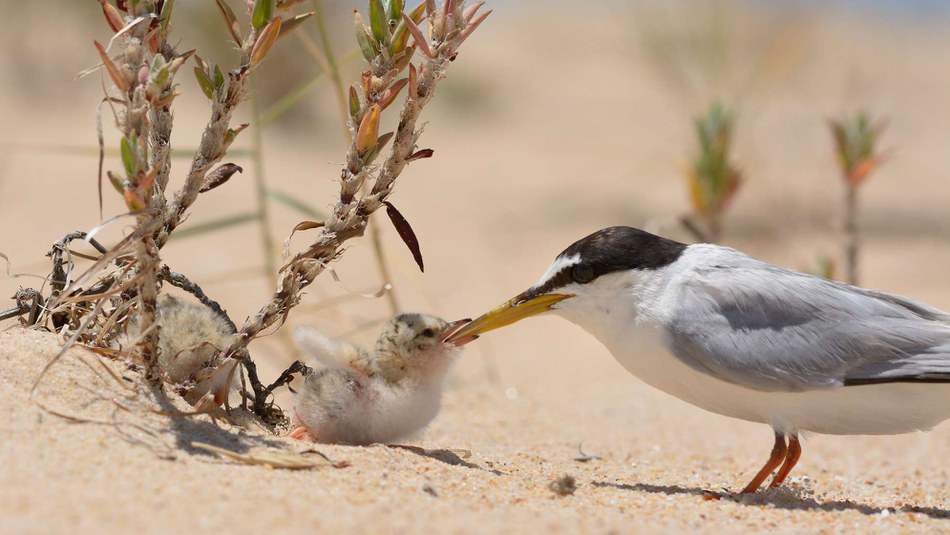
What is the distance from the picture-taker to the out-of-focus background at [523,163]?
30.8 feet

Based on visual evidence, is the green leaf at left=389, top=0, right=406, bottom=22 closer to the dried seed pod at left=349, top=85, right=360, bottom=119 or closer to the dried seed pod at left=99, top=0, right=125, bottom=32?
the dried seed pod at left=349, top=85, right=360, bottom=119

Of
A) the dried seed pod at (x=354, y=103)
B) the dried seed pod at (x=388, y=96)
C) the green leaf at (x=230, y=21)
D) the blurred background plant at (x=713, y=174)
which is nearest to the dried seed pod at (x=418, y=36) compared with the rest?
the dried seed pod at (x=388, y=96)

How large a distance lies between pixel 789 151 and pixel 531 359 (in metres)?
8.74

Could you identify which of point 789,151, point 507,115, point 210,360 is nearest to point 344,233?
point 210,360

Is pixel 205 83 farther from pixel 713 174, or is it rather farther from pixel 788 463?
pixel 713 174

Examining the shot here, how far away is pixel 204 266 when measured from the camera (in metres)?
9.54

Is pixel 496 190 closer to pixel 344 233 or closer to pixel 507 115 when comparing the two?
pixel 507 115

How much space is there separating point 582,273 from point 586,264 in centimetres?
4

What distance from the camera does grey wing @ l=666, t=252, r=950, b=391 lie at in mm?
3488

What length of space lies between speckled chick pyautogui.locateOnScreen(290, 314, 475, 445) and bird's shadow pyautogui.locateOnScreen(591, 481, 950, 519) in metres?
0.74

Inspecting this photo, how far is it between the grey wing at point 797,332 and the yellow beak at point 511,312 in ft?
1.65

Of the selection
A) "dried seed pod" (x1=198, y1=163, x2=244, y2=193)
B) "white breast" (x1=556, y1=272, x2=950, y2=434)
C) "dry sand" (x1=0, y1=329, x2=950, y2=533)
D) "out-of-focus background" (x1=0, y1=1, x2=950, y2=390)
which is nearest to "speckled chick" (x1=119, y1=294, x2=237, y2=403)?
"dry sand" (x1=0, y1=329, x2=950, y2=533)

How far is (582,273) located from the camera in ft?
12.6

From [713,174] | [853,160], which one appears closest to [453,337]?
[713,174]
